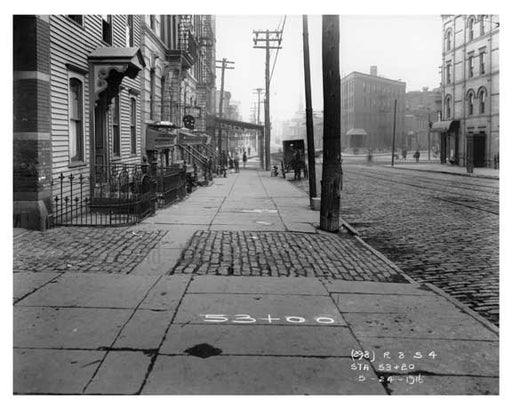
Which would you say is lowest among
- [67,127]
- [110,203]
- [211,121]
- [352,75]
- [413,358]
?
[413,358]

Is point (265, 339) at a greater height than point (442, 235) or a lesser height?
lesser

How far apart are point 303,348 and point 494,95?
1374 inches

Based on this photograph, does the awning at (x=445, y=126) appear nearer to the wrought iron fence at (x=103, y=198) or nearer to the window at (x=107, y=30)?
the window at (x=107, y=30)

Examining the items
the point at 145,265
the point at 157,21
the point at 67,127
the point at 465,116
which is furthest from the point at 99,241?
the point at 465,116

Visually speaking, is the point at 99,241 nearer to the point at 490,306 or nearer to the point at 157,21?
the point at 490,306

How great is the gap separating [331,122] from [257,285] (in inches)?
220

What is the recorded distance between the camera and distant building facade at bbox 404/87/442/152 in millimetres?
97000

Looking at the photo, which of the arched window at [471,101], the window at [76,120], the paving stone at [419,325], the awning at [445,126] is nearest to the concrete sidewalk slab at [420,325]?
the paving stone at [419,325]

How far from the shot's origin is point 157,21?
893 inches

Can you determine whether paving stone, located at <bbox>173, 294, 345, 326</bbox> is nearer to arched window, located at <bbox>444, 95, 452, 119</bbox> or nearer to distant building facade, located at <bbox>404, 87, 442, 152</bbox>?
arched window, located at <bbox>444, 95, 452, 119</bbox>

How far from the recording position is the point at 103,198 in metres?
12.4

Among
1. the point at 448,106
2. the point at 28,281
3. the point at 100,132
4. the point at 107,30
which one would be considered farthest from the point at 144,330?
the point at 448,106

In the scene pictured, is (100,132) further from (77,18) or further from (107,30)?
(77,18)

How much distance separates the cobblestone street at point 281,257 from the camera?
758 centimetres
